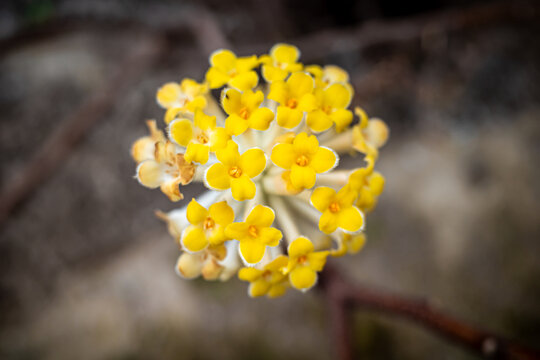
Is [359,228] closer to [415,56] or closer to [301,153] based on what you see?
[301,153]

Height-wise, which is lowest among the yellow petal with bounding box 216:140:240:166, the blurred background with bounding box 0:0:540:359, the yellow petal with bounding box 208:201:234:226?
the blurred background with bounding box 0:0:540:359

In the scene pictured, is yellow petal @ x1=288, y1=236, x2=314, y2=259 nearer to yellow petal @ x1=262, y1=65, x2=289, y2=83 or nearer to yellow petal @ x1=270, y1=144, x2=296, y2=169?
yellow petal @ x1=270, y1=144, x2=296, y2=169

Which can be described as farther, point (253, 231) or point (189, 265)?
point (189, 265)

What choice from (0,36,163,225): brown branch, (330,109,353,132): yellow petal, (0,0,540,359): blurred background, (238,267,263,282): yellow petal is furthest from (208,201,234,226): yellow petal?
(0,36,163,225): brown branch

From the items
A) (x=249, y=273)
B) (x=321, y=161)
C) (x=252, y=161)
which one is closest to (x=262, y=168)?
(x=252, y=161)

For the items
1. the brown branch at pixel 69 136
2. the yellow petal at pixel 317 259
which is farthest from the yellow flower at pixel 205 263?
the brown branch at pixel 69 136

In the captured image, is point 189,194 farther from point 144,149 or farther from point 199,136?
point 199,136

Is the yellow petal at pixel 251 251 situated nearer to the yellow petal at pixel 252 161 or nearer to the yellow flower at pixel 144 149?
the yellow petal at pixel 252 161
